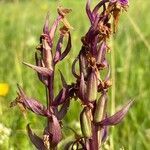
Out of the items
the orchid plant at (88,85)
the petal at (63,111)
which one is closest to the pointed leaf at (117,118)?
the orchid plant at (88,85)

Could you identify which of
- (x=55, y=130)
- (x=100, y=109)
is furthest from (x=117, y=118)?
(x=55, y=130)

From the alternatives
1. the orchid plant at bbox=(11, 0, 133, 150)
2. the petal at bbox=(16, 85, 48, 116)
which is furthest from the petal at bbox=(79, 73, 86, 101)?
the petal at bbox=(16, 85, 48, 116)

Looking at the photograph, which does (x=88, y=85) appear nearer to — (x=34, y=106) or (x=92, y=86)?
(x=92, y=86)

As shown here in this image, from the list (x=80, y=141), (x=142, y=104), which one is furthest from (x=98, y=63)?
(x=142, y=104)

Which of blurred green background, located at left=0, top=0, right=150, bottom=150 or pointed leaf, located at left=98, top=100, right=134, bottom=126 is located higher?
blurred green background, located at left=0, top=0, right=150, bottom=150

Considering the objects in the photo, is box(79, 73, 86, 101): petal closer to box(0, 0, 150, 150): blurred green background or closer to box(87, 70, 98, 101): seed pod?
box(87, 70, 98, 101): seed pod

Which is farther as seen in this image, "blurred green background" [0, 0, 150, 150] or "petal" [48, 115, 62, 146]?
"blurred green background" [0, 0, 150, 150]

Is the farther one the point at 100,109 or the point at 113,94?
the point at 113,94
